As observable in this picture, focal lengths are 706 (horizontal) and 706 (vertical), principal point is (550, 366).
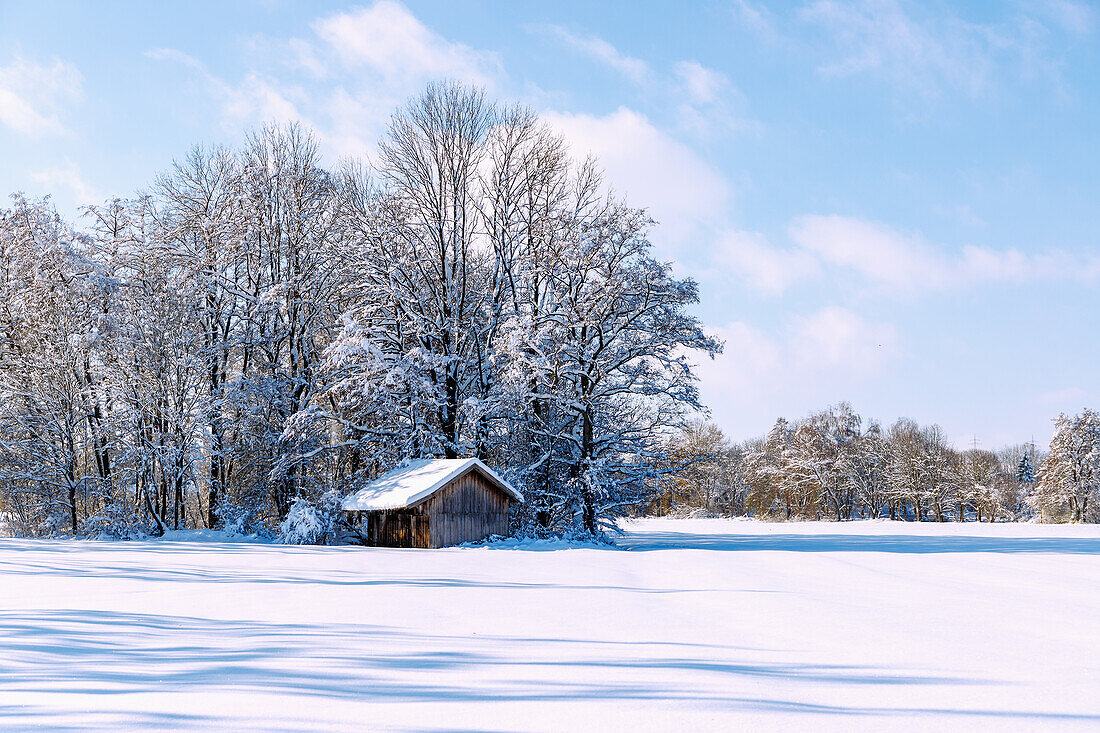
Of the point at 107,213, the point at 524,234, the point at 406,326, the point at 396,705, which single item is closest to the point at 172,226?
the point at 107,213

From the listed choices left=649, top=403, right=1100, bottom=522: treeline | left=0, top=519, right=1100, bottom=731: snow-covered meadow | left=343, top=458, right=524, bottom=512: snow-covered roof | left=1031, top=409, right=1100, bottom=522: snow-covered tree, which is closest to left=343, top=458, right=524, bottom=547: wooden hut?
left=343, top=458, right=524, bottom=512: snow-covered roof

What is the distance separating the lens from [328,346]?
27781mm

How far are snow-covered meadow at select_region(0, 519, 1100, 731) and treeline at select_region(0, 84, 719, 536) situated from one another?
50.1ft

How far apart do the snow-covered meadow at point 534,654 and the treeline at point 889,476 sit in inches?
1779

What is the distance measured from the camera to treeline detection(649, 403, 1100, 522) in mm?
54938

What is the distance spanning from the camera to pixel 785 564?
17.2 meters

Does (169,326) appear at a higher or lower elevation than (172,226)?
lower

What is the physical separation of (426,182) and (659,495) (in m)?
16.8

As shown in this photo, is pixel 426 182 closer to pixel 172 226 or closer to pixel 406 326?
pixel 406 326

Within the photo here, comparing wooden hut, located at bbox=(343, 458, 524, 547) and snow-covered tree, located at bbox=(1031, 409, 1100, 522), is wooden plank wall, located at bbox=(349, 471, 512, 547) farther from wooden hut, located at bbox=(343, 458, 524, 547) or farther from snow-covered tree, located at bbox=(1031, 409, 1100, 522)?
snow-covered tree, located at bbox=(1031, 409, 1100, 522)

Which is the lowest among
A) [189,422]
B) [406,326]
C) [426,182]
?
[189,422]

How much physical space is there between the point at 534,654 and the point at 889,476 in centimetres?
6646

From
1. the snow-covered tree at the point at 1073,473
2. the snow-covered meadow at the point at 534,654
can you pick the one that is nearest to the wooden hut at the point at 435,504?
the snow-covered meadow at the point at 534,654

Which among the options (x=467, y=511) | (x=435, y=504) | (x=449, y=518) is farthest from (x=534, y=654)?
(x=467, y=511)
